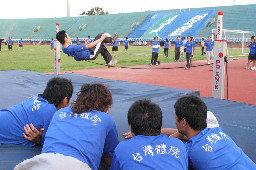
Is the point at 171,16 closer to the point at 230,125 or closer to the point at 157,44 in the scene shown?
the point at 157,44

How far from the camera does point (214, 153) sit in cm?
221

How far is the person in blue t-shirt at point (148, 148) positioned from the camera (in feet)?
6.63

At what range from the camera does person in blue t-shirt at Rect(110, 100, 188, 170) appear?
6.63 ft

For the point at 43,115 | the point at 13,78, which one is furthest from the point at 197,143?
the point at 13,78

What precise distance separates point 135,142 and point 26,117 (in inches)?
53.6

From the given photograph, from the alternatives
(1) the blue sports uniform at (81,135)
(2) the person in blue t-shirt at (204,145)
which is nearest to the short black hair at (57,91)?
(1) the blue sports uniform at (81,135)

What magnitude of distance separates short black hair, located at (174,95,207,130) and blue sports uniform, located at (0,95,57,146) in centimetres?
131

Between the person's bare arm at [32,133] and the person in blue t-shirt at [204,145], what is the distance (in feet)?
4.78

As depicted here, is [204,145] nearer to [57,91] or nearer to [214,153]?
[214,153]

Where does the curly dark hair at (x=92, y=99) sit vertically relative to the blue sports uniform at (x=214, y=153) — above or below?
above

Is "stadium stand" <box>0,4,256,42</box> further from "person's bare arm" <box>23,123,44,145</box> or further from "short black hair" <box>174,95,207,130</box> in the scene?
"person's bare arm" <box>23,123,44,145</box>

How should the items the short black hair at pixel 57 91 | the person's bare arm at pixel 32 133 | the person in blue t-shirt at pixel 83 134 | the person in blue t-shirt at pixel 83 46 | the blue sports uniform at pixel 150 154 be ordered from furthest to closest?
the person in blue t-shirt at pixel 83 46, the short black hair at pixel 57 91, the person's bare arm at pixel 32 133, the person in blue t-shirt at pixel 83 134, the blue sports uniform at pixel 150 154

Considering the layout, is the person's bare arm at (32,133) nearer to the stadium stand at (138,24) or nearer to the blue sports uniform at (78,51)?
the blue sports uniform at (78,51)

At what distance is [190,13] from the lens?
45.9 meters
